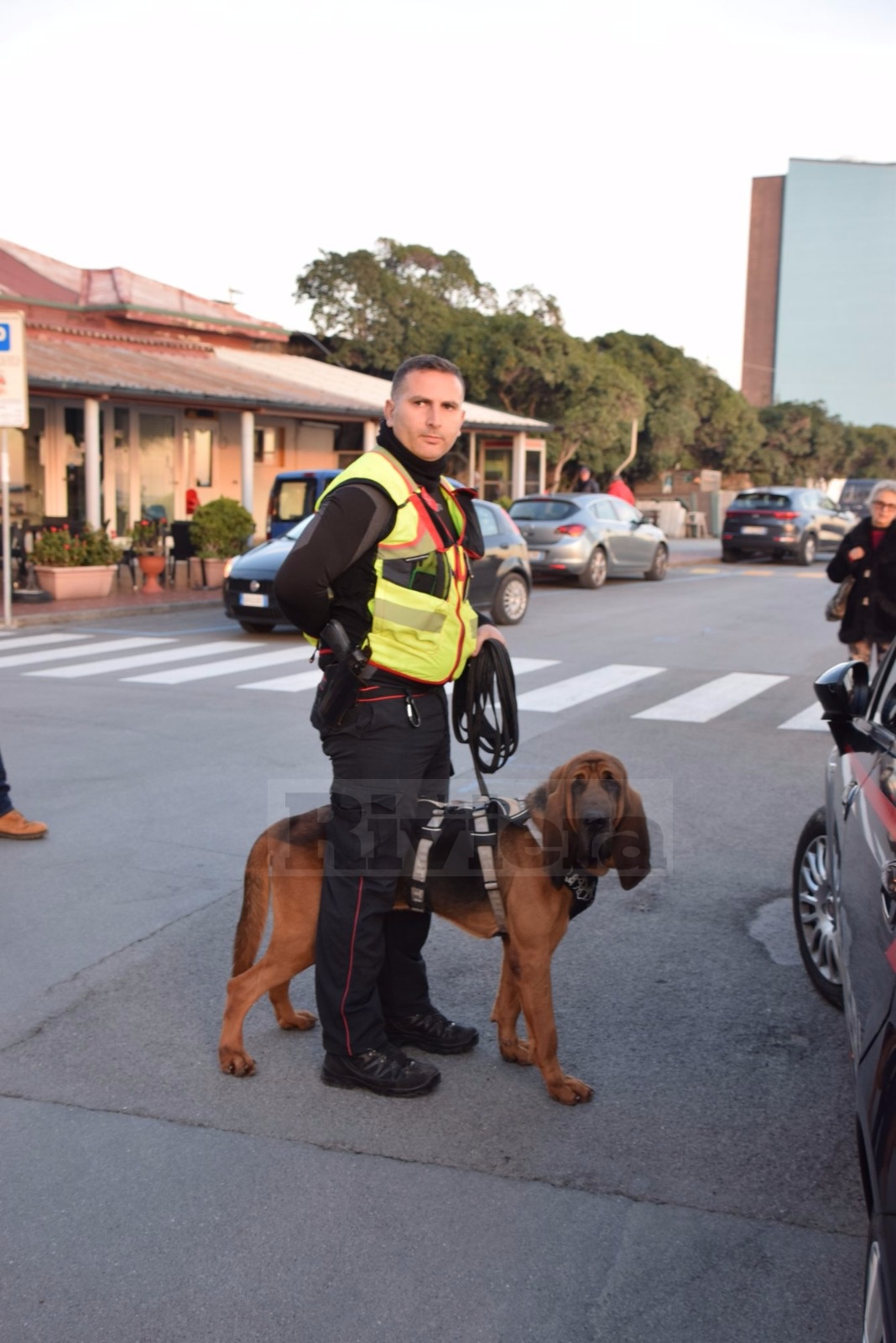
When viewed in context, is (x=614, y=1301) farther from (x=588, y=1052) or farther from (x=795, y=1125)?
(x=588, y=1052)

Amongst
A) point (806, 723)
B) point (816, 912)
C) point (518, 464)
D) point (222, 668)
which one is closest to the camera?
point (816, 912)

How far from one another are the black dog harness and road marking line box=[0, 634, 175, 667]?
9448 millimetres

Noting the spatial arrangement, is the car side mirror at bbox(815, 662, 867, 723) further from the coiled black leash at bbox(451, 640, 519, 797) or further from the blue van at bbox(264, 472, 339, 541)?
the blue van at bbox(264, 472, 339, 541)

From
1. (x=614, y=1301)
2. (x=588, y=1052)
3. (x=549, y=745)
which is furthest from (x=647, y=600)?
(x=614, y=1301)

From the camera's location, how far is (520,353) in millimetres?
38812

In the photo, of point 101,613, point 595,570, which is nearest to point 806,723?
point 101,613

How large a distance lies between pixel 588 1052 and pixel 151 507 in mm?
23621

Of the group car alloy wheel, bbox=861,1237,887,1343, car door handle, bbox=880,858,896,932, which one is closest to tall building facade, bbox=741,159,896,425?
car door handle, bbox=880,858,896,932

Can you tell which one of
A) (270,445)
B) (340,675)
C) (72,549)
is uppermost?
(270,445)

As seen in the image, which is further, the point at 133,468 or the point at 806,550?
the point at 806,550

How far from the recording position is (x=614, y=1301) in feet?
8.94

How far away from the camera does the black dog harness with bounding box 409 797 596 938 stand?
351cm

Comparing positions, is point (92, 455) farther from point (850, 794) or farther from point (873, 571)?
point (850, 794)

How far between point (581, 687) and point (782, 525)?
17.9 metres
